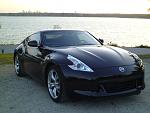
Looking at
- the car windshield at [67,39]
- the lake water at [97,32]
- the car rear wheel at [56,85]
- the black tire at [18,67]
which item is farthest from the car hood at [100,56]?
the lake water at [97,32]

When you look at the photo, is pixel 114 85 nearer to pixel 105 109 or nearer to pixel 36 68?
pixel 105 109

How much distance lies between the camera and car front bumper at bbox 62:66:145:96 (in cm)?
592

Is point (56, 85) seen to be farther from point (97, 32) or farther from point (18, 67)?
point (97, 32)

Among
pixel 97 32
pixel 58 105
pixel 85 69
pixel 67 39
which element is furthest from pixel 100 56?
pixel 97 32

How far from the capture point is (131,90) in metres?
6.20

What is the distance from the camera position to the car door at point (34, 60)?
738cm

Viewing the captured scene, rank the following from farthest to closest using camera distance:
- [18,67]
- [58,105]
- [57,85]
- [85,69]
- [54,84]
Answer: [18,67] < [54,84] < [57,85] < [58,105] < [85,69]

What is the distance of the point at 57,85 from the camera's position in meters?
6.52

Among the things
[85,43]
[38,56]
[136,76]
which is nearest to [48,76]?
[38,56]

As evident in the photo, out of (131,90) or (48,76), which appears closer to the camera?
(131,90)

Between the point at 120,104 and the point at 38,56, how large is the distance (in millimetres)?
2200

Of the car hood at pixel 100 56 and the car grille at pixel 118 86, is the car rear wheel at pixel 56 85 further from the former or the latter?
the car grille at pixel 118 86

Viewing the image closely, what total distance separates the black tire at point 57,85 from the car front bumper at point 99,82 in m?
0.15

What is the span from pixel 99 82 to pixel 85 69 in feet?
1.19
